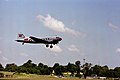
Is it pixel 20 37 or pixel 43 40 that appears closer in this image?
pixel 43 40

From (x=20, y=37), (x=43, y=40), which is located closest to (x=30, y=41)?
(x=20, y=37)

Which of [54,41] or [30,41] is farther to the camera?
[30,41]

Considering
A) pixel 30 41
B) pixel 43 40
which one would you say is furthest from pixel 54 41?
pixel 30 41

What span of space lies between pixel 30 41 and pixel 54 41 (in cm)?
828

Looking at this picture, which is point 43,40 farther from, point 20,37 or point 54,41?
point 20,37

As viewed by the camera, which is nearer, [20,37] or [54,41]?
[54,41]

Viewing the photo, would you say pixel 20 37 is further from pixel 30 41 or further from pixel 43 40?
pixel 43 40

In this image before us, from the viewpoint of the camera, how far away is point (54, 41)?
65.2m

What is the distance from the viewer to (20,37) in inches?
2830

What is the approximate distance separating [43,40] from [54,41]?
275 centimetres

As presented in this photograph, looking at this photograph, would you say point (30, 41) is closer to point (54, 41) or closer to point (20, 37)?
point (20, 37)

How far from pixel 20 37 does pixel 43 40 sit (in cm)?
1008

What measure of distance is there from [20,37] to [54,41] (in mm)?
10829

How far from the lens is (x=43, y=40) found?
210ft
